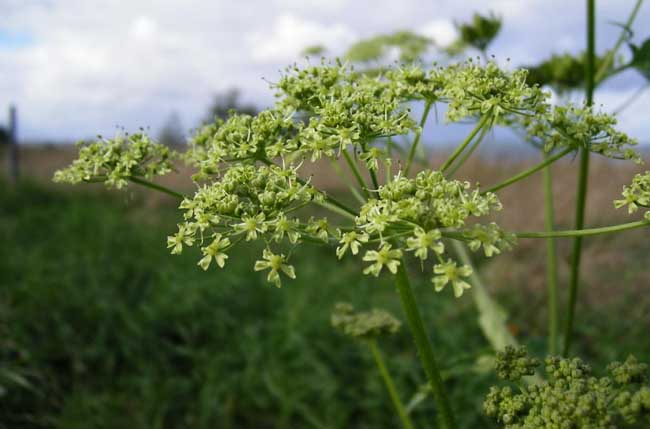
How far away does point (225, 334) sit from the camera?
6.41 m

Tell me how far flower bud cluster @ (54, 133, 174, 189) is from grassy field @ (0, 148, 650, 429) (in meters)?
1.80

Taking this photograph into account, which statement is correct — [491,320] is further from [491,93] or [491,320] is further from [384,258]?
[384,258]

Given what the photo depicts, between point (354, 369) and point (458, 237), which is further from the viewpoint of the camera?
point (354, 369)

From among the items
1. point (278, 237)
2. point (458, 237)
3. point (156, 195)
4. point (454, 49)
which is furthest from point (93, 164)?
point (156, 195)

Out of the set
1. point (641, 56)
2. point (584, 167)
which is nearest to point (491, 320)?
point (584, 167)

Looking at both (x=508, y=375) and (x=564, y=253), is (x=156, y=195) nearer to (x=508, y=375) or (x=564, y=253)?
(x=564, y=253)

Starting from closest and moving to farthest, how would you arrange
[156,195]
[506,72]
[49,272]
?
1. [506,72]
2. [49,272]
3. [156,195]

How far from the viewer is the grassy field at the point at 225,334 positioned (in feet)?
17.5

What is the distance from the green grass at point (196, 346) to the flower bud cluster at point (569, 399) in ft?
5.79

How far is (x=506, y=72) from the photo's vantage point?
2586mm

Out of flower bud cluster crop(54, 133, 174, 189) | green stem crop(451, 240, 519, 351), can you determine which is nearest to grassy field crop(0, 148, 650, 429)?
green stem crop(451, 240, 519, 351)

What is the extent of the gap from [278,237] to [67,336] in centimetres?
494

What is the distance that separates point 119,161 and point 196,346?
405 cm

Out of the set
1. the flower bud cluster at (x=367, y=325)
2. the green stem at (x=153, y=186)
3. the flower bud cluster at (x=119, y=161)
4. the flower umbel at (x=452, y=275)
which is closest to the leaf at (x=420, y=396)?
the flower bud cluster at (x=367, y=325)
